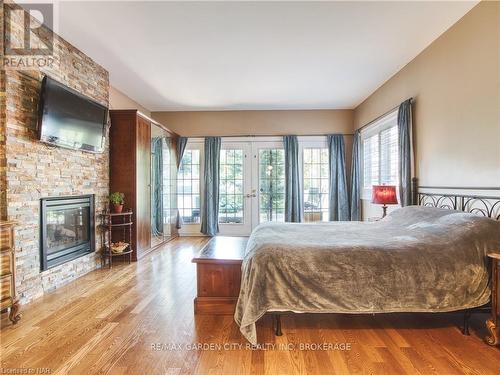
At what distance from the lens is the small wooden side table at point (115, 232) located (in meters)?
3.70

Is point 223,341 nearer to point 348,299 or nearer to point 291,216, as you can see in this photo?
point 348,299

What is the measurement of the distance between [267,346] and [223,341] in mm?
317

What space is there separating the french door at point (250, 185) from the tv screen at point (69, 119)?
9.18 ft

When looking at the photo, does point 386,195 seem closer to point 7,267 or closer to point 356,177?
point 356,177

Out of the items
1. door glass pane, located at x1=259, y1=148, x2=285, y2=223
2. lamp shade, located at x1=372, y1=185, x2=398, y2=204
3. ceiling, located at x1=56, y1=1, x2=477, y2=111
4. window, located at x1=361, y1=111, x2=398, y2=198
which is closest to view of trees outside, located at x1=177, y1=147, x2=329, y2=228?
door glass pane, located at x1=259, y1=148, x2=285, y2=223

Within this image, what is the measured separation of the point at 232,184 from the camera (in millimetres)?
5871

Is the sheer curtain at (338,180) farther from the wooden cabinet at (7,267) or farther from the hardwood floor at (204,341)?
the wooden cabinet at (7,267)

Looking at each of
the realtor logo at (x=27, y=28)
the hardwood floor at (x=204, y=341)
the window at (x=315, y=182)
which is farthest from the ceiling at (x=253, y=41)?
the hardwood floor at (x=204, y=341)

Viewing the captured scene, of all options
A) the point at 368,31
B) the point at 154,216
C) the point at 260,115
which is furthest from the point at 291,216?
the point at 368,31

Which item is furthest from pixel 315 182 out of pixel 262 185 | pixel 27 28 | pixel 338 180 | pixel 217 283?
pixel 27 28

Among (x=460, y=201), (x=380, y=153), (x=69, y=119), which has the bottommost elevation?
(x=460, y=201)

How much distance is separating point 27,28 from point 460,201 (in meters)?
4.54

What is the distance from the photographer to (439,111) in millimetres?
2932

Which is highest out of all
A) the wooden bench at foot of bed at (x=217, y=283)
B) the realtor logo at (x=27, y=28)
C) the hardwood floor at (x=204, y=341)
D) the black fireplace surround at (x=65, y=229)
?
the realtor logo at (x=27, y=28)
